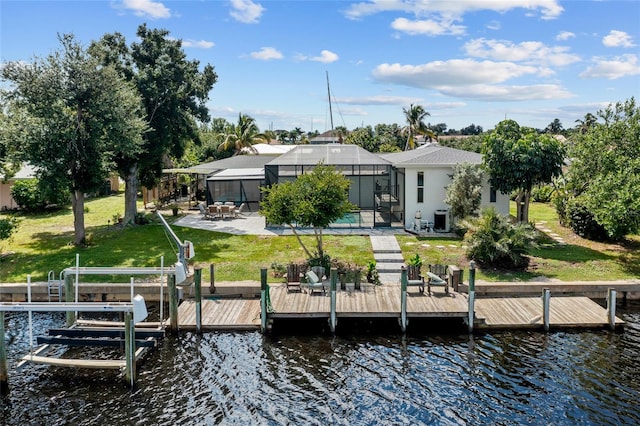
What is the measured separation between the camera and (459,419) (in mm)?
10633

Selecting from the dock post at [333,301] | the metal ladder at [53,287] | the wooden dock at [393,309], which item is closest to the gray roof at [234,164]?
the metal ladder at [53,287]

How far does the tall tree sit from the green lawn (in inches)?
156

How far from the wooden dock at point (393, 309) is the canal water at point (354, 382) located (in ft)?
1.36

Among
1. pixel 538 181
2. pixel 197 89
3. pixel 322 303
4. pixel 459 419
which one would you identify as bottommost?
pixel 459 419

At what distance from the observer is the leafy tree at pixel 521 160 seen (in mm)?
22344

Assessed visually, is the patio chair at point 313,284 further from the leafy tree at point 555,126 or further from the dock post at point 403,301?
the leafy tree at point 555,126

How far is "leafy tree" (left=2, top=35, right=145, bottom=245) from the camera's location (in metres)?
20.8

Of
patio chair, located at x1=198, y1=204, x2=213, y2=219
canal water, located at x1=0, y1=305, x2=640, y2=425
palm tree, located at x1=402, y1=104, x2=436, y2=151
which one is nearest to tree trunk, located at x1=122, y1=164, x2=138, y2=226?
patio chair, located at x1=198, y1=204, x2=213, y2=219

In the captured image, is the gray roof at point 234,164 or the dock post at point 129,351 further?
the gray roof at point 234,164

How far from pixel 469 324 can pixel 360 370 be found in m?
4.14

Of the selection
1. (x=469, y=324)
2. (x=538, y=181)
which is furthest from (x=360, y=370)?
(x=538, y=181)

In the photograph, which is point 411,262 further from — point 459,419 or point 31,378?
point 31,378

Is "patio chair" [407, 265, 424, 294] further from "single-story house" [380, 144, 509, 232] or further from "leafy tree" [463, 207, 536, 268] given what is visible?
"single-story house" [380, 144, 509, 232]

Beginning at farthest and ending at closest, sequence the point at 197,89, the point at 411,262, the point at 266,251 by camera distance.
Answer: the point at 197,89, the point at 266,251, the point at 411,262
